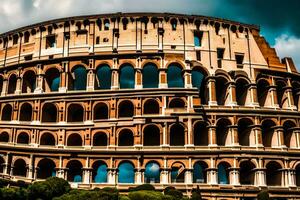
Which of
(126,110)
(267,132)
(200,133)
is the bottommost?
(200,133)

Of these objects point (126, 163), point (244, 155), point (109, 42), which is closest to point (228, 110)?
point (244, 155)

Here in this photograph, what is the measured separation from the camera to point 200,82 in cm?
5400

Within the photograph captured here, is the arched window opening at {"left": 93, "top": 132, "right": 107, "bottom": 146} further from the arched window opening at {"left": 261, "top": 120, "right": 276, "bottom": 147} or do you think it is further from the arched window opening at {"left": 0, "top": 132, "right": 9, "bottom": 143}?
the arched window opening at {"left": 261, "top": 120, "right": 276, "bottom": 147}

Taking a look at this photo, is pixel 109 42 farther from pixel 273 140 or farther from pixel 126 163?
pixel 273 140

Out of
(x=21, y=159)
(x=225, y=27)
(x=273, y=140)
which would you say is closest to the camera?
(x=21, y=159)

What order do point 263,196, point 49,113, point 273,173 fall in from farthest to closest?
point 49,113
point 273,173
point 263,196

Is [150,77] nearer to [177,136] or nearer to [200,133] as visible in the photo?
[177,136]

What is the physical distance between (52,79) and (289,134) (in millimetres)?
29159

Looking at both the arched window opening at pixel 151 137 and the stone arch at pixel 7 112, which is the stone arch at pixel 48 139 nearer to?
the stone arch at pixel 7 112

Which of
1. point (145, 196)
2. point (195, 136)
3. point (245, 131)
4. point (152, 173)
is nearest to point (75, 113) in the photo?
point (152, 173)

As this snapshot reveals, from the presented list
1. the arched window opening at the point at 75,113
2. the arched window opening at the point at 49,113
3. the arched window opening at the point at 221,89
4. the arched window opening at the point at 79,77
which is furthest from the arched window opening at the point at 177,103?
the arched window opening at the point at 49,113

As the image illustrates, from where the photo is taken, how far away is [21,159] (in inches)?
1869

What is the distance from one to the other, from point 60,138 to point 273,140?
2389cm

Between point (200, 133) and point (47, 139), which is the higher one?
point (200, 133)
